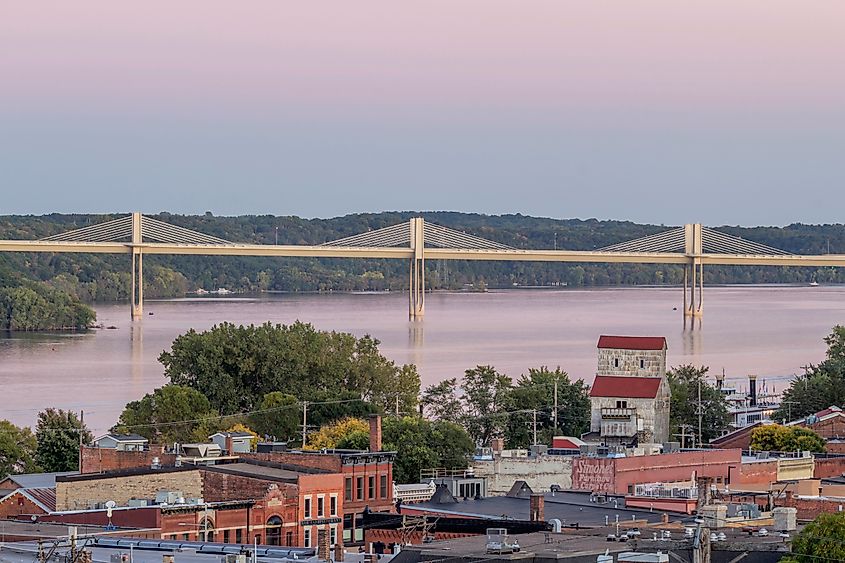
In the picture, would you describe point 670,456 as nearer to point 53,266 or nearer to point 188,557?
point 188,557

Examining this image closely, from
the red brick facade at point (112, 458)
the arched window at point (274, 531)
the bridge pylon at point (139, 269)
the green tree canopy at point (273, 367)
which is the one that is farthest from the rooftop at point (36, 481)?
the bridge pylon at point (139, 269)

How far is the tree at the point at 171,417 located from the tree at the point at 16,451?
2622 mm

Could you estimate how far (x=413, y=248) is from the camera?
134 meters

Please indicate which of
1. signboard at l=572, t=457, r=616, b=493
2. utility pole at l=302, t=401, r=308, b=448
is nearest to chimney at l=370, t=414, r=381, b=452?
signboard at l=572, t=457, r=616, b=493

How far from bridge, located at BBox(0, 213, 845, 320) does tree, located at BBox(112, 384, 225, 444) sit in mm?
61522

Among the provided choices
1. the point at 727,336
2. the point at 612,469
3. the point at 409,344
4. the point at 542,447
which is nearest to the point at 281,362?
the point at 542,447

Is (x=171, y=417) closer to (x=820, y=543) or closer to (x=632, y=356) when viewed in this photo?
(x=632, y=356)

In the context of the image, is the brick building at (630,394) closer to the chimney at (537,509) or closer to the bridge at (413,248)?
the chimney at (537,509)

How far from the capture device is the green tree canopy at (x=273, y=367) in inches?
2245

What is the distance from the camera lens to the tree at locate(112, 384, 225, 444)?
48.1 m

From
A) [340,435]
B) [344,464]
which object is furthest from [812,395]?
[344,464]

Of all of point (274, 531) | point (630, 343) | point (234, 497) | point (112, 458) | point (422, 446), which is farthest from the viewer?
point (630, 343)

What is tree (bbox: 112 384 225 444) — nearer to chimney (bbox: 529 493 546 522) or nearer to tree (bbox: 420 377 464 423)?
tree (bbox: 420 377 464 423)

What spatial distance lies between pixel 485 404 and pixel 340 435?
9391 mm
